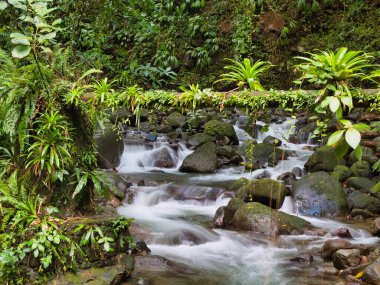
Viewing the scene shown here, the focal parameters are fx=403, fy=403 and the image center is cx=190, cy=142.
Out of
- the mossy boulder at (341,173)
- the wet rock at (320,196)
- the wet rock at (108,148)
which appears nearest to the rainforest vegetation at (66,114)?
the wet rock at (108,148)

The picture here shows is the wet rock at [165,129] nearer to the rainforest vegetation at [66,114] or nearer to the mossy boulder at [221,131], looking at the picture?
the mossy boulder at [221,131]

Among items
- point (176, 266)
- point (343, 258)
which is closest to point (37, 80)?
point (176, 266)

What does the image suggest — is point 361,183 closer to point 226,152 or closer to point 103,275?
point 226,152

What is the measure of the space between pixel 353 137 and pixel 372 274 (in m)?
3.01

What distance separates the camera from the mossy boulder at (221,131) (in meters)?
11.7

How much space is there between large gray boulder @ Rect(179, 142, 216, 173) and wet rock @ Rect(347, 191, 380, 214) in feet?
11.2

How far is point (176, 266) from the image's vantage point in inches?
205

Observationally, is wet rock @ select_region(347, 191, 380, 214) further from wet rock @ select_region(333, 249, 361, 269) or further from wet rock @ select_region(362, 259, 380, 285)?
wet rock @ select_region(362, 259, 380, 285)

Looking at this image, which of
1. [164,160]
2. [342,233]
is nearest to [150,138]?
[164,160]

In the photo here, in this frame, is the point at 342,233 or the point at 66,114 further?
the point at 342,233

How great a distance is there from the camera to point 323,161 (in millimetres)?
9328

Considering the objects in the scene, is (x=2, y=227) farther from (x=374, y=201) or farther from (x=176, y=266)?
(x=374, y=201)

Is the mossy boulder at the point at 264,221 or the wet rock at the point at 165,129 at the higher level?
the wet rock at the point at 165,129

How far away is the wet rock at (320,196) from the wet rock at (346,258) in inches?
89.1
